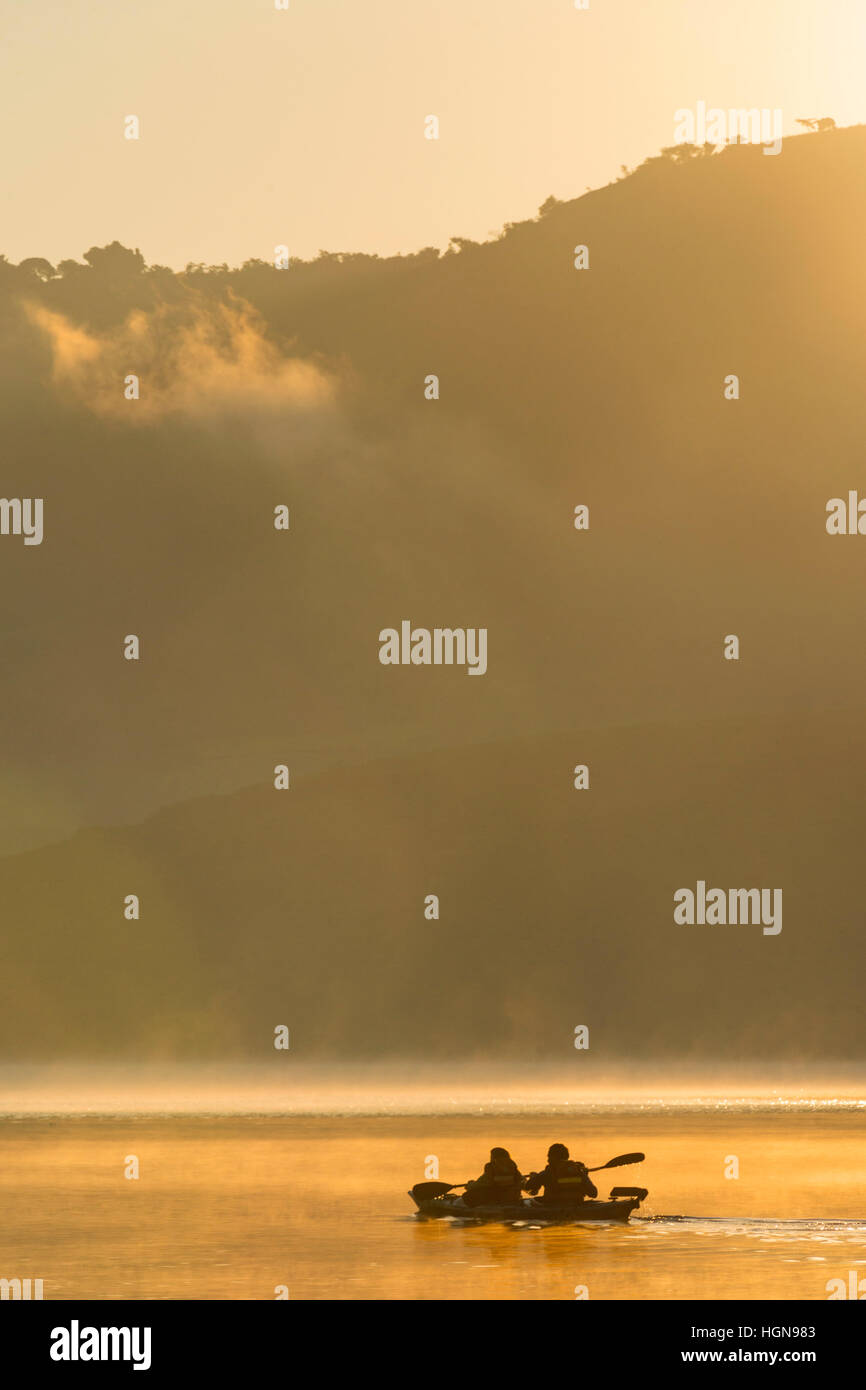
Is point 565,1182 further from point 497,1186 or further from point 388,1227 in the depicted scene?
point 388,1227

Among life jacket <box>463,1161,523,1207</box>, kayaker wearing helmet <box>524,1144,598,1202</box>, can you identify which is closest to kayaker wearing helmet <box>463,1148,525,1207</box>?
life jacket <box>463,1161,523,1207</box>

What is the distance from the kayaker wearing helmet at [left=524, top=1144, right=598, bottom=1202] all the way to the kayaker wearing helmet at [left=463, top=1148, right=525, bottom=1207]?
0.47 m

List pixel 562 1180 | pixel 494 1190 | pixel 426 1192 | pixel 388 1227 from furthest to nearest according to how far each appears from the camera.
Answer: pixel 388 1227 → pixel 426 1192 → pixel 494 1190 → pixel 562 1180

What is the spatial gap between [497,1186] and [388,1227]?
34.4 ft

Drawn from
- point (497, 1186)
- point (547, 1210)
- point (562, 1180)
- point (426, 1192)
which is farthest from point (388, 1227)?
point (562, 1180)

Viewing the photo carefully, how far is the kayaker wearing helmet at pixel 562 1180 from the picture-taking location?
53.0m

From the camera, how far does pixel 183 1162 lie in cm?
10669

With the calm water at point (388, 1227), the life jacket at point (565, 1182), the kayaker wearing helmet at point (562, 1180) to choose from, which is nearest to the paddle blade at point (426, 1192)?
the calm water at point (388, 1227)

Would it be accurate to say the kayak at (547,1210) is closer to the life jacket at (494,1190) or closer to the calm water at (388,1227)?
the life jacket at (494,1190)

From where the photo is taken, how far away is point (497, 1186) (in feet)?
178

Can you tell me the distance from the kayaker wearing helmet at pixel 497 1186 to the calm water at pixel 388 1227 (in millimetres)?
1254

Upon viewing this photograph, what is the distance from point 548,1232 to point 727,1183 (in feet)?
97.3

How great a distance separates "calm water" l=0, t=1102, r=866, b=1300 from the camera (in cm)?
4819
